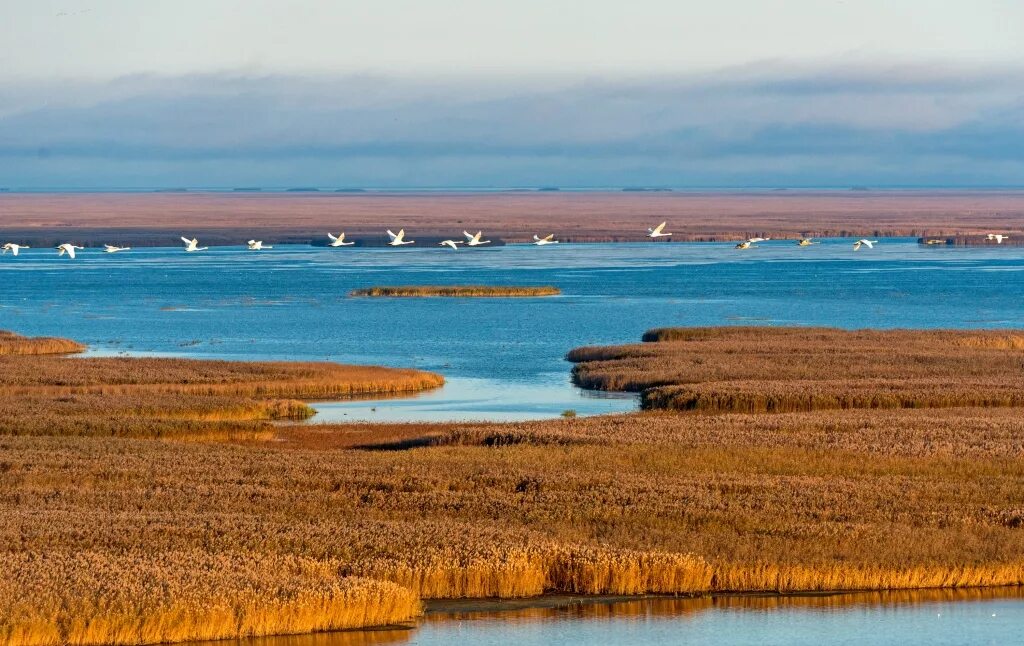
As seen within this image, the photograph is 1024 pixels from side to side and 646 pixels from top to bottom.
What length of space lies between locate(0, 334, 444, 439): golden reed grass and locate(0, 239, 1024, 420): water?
78.3 inches

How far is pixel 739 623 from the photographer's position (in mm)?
19578

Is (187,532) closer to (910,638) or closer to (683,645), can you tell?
(683,645)

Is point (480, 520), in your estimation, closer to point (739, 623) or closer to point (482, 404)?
point (739, 623)

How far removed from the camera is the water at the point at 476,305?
170 feet

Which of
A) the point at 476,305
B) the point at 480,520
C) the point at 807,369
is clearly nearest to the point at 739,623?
the point at 480,520

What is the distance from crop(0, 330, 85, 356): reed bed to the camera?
5466cm

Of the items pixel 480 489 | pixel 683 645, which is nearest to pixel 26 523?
pixel 480 489

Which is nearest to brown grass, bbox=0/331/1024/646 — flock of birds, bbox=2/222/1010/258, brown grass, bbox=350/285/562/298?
flock of birds, bbox=2/222/1010/258

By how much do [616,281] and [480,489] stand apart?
237ft

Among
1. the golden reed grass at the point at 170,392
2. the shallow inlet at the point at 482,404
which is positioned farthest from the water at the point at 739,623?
the shallow inlet at the point at 482,404

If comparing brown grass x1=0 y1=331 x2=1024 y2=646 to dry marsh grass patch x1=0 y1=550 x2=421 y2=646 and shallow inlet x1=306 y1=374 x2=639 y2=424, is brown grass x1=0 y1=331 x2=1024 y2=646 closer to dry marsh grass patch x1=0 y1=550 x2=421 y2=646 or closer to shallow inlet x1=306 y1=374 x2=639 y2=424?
dry marsh grass patch x1=0 y1=550 x2=421 y2=646

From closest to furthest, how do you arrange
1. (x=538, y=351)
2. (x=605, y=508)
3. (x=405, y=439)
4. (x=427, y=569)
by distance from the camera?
(x=427, y=569) → (x=605, y=508) → (x=405, y=439) → (x=538, y=351)

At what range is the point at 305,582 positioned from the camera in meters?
19.5

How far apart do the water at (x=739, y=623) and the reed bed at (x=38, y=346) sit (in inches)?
1489
